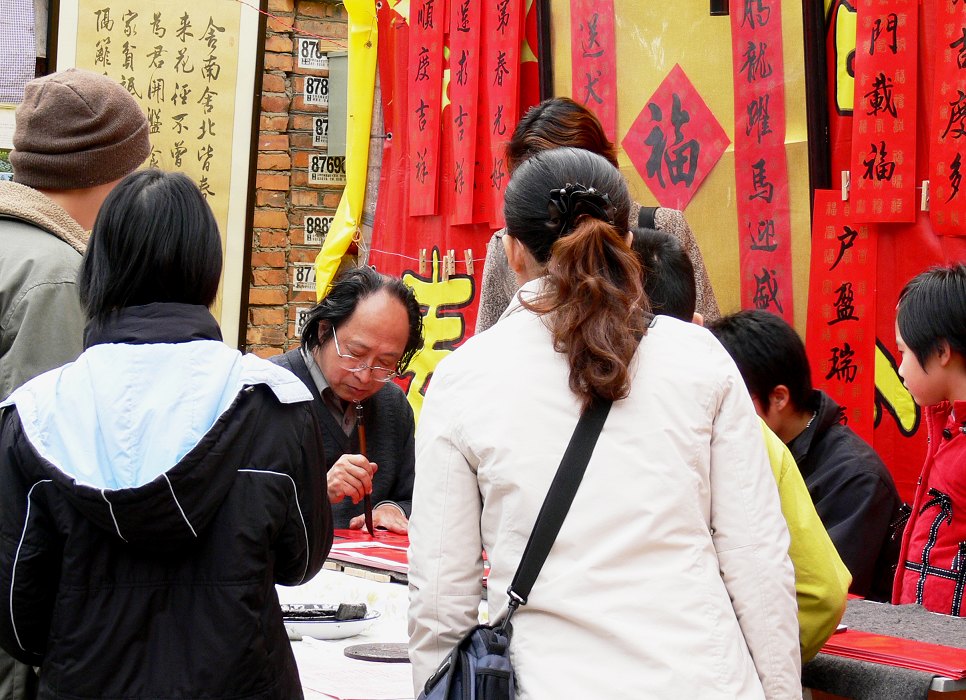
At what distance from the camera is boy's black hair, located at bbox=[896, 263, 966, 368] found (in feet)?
8.46

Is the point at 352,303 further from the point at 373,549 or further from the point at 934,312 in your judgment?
the point at 934,312

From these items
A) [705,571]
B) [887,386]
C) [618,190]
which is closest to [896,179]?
[887,386]

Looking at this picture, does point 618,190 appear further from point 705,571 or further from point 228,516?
point 228,516

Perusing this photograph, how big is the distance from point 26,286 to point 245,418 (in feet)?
1.98

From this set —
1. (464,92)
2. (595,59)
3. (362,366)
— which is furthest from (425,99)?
(362,366)

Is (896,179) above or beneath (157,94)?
beneath

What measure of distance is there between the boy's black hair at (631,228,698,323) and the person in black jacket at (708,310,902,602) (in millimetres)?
914

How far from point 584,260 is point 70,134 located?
1205mm

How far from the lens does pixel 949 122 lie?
291 centimetres

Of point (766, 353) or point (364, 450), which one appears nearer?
point (766, 353)

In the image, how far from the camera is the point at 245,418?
166 cm

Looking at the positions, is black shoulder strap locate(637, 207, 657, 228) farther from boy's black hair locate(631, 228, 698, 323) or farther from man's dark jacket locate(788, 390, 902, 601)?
boy's black hair locate(631, 228, 698, 323)

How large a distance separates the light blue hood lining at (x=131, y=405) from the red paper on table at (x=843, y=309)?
2034mm

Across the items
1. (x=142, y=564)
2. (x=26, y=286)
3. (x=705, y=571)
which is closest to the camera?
(x=705, y=571)
